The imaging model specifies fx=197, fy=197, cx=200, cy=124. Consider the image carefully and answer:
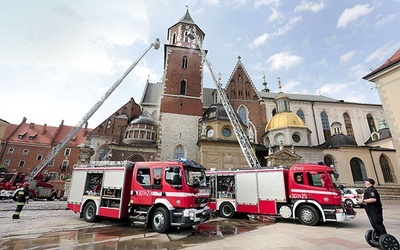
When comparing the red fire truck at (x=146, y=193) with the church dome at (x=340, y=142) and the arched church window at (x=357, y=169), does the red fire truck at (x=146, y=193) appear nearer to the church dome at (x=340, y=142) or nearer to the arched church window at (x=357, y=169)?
the church dome at (x=340, y=142)

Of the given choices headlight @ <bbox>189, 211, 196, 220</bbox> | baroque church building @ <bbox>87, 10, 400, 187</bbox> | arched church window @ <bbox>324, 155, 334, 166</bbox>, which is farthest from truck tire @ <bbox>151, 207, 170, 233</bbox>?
arched church window @ <bbox>324, 155, 334, 166</bbox>

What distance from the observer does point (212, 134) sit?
28.2 metres

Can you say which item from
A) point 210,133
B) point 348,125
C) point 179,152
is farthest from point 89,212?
point 348,125

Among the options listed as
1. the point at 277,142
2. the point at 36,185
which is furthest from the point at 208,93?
the point at 36,185

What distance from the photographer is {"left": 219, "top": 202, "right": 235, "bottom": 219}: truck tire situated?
11602 mm

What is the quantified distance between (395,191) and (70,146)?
2294 inches

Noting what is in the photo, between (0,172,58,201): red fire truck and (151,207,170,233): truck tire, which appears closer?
(151,207,170,233): truck tire

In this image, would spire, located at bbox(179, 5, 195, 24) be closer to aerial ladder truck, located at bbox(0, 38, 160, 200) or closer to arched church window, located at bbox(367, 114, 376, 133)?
aerial ladder truck, located at bbox(0, 38, 160, 200)

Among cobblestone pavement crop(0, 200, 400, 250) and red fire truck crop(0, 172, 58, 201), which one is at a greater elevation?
red fire truck crop(0, 172, 58, 201)

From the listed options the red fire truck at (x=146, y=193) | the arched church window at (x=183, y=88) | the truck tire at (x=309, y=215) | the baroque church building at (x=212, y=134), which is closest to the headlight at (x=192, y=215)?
the red fire truck at (x=146, y=193)

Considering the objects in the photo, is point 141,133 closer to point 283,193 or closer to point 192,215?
point 283,193

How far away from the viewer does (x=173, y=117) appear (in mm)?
29422

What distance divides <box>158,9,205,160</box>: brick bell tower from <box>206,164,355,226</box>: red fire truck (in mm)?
16158

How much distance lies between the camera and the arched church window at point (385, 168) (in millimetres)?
29578
